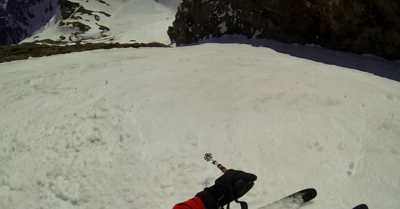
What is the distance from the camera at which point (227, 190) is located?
2.98 metres

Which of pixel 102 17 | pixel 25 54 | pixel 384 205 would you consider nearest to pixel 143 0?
pixel 102 17

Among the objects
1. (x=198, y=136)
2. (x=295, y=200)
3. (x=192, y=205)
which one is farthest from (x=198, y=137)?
(x=192, y=205)

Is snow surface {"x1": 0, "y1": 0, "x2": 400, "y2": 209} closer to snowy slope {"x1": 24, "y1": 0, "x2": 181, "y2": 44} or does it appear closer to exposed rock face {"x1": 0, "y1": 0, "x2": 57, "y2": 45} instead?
snowy slope {"x1": 24, "y1": 0, "x2": 181, "y2": 44}

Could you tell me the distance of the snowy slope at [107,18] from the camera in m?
50.9

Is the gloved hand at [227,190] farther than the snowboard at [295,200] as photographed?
No

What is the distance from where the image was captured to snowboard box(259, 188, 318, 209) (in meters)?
3.61

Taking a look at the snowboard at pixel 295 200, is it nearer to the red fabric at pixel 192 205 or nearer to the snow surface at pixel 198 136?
the snow surface at pixel 198 136

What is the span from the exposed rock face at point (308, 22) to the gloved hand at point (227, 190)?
30.3 feet

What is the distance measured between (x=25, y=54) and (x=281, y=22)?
13.6 m

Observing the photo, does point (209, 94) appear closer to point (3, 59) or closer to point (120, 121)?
point (120, 121)

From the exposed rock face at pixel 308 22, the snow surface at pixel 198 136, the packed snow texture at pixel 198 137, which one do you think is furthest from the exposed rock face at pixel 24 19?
the packed snow texture at pixel 198 137

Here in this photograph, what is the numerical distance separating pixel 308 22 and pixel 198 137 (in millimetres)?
9610

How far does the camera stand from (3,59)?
12695 millimetres

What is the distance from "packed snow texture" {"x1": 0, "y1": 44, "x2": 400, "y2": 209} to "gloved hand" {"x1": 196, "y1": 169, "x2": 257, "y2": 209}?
110cm
